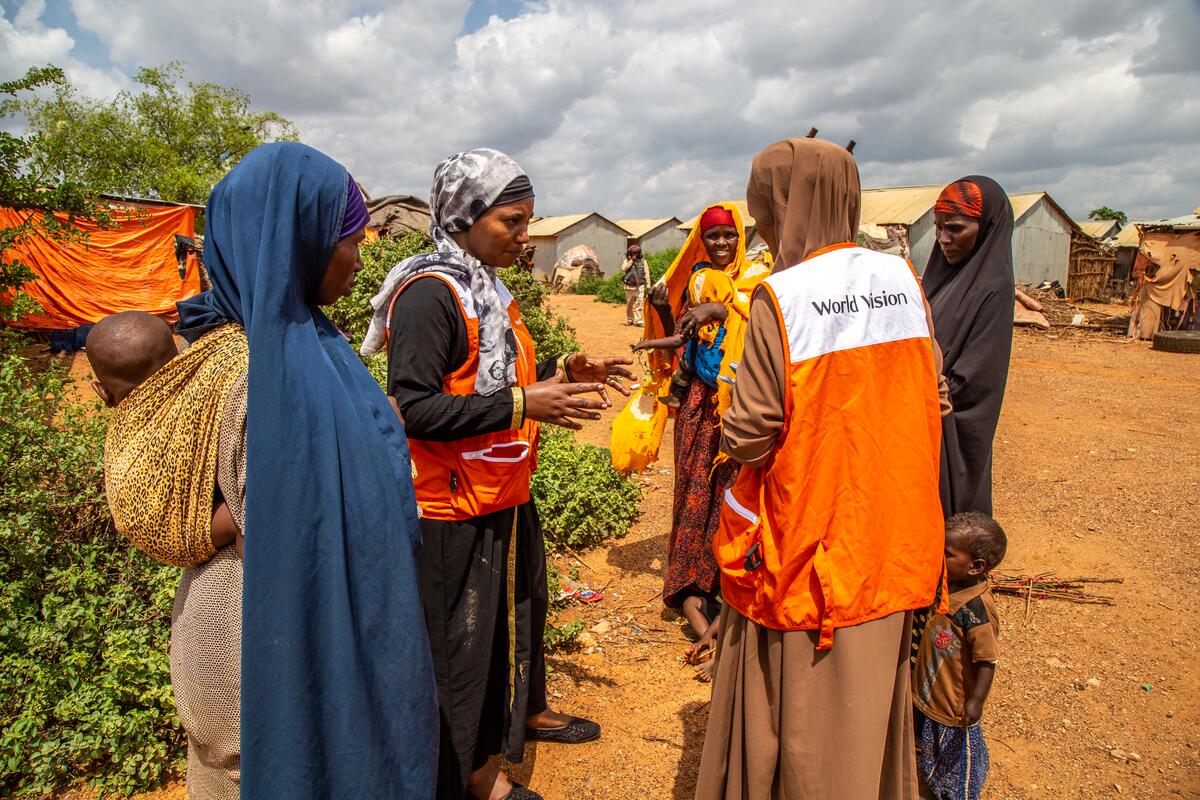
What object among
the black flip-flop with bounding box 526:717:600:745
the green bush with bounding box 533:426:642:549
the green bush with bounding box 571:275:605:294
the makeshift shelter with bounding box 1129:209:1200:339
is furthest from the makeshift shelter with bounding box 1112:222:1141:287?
the black flip-flop with bounding box 526:717:600:745

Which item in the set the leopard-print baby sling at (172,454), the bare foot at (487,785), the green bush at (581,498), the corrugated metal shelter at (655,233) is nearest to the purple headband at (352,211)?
the leopard-print baby sling at (172,454)

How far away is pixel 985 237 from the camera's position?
2746 millimetres

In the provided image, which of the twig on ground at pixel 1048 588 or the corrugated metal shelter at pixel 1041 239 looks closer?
the twig on ground at pixel 1048 588

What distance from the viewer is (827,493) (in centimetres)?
176

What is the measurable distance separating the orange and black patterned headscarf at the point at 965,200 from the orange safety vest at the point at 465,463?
A: 1840 millimetres

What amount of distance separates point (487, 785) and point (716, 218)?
9.32 ft

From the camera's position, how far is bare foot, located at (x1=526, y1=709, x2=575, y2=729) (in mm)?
2990

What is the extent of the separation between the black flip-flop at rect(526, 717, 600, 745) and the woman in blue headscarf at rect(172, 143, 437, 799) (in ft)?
4.93

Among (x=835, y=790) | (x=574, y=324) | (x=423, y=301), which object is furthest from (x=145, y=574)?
(x=574, y=324)

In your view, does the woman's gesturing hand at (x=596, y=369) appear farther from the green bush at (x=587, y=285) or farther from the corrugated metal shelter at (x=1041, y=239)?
the corrugated metal shelter at (x=1041, y=239)

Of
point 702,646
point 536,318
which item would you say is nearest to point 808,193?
point 702,646

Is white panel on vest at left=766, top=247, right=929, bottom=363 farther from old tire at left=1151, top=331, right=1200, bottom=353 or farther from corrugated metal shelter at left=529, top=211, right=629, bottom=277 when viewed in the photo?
corrugated metal shelter at left=529, top=211, right=629, bottom=277

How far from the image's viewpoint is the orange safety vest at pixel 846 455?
174 cm

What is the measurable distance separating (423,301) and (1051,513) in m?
5.50
